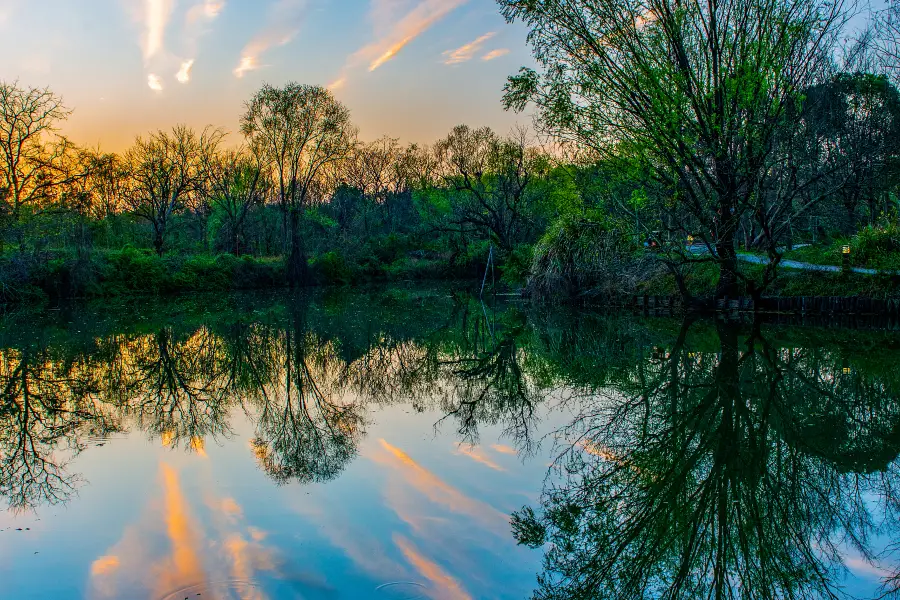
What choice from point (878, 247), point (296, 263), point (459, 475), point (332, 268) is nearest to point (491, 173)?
point (332, 268)

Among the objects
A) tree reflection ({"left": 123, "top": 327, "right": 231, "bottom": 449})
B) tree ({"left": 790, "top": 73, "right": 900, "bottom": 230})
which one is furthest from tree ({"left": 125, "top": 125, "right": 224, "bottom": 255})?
tree ({"left": 790, "top": 73, "right": 900, "bottom": 230})

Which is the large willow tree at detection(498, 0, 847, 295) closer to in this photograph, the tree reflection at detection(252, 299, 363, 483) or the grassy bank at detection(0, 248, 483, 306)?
the tree reflection at detection(252, 299, 363, 483)

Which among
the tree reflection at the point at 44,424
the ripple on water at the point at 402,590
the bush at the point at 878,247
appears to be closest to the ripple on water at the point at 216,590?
the ripple on water at the point at 402,590

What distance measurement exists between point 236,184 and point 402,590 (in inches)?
2089

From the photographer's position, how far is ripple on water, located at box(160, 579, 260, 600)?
12.1 ft

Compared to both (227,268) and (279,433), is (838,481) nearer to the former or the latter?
(279,433)

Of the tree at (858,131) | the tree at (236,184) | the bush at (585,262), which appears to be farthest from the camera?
the tree at (236,184)

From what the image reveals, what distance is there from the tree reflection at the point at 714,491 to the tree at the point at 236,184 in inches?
1787

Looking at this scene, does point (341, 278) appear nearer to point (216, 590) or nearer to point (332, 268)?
point (332, 268)

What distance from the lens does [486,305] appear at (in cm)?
2619

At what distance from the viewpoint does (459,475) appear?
229 inches

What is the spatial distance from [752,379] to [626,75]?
976 centimetres

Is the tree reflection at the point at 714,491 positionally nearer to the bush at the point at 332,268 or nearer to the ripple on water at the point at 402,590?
the ripple on water at the point at 402,590

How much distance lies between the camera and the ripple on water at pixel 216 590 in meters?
3.68
